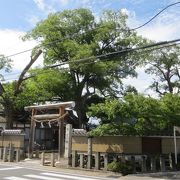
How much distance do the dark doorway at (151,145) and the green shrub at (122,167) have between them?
145cm

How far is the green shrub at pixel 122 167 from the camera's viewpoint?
682 inches

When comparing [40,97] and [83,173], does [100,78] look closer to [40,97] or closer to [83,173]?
[40,97]

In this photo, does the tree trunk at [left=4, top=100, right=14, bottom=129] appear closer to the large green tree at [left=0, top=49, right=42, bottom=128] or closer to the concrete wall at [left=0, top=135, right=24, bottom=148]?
the large green tree at [left=0, top=49, right=42, bottom=128]

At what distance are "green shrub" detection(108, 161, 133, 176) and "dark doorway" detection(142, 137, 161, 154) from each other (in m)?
1.45

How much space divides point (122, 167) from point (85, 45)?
55.4 feet

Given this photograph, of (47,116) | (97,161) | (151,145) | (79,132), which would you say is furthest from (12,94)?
(151,145)

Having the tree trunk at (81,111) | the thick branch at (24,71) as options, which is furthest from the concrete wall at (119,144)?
the thick branch at (24,71)

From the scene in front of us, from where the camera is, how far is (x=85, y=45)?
32125 mm

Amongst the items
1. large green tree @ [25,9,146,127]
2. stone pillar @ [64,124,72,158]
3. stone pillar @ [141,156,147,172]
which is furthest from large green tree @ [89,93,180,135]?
large green tree @ [25,9,146,127]

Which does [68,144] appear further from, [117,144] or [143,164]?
[143,164]

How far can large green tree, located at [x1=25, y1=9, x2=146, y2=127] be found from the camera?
3312 cm

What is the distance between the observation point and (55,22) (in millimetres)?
35531

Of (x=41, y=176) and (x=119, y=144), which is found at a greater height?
(x=119, y=144)

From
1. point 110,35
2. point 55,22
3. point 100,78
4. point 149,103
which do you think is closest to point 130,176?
point 149,103
